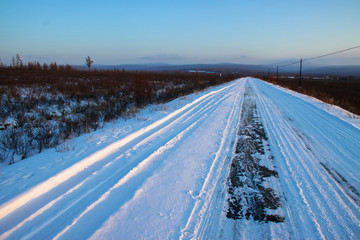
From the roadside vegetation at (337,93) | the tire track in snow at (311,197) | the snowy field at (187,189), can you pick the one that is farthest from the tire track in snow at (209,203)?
the roadside vegetation at (337,93)

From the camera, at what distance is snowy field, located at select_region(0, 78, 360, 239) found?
225 cm

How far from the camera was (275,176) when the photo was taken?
3.36 meters

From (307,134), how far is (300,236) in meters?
4.26

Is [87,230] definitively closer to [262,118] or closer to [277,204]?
[277,204]

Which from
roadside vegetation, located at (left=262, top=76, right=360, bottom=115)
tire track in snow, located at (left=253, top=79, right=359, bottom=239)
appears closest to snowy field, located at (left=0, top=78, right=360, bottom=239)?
tire track in snow, located at (left=253, top=79, right=359, bottom=239)

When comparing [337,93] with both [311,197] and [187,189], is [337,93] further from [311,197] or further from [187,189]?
[187,189]

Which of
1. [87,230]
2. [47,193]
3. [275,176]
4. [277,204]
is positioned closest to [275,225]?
[277,204]

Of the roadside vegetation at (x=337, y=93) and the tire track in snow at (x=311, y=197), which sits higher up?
the roadside vegetation at (x=337, y=93)

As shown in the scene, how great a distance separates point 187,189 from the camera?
9.86 ft

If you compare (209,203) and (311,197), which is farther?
(311,197)

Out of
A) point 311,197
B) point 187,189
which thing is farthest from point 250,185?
point 187,189

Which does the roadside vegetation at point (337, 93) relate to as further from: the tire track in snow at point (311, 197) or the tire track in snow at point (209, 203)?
the tire track in snow at point (209, 203)

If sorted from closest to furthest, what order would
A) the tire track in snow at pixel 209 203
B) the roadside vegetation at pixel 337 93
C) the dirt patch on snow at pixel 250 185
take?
the tire track in snow at pixel 209 203 → the dirt patch on snow at pixel 250 185 → the roadside vegetation at pixel 337 93

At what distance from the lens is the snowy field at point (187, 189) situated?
225cm
